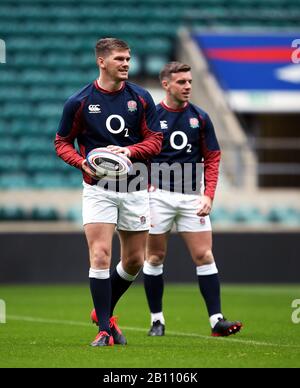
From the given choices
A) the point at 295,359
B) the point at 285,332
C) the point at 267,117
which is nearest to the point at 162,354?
the point at 295,359

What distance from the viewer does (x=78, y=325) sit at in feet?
31.3

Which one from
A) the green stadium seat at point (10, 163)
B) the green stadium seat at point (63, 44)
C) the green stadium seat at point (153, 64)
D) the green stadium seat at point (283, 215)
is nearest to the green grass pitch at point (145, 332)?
the green stadium seat at point (283, 215)

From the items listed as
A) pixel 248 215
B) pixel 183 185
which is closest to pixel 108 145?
pixel 183 185

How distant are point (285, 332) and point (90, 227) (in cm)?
211

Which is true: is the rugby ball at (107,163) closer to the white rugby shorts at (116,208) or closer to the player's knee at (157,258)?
the white rugby shorts at (116,208)

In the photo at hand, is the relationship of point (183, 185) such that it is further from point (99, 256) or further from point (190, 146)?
point (99, 256)

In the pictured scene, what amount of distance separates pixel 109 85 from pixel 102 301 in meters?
1.52

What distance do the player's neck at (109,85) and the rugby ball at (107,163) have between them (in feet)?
1.62

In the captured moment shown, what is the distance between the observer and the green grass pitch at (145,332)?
6.63 metres

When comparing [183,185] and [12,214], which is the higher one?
[183,185]

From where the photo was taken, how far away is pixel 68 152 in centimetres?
771

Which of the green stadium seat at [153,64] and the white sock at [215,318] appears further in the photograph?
the green stadium seat at [153,64]

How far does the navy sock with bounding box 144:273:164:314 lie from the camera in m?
8.68
